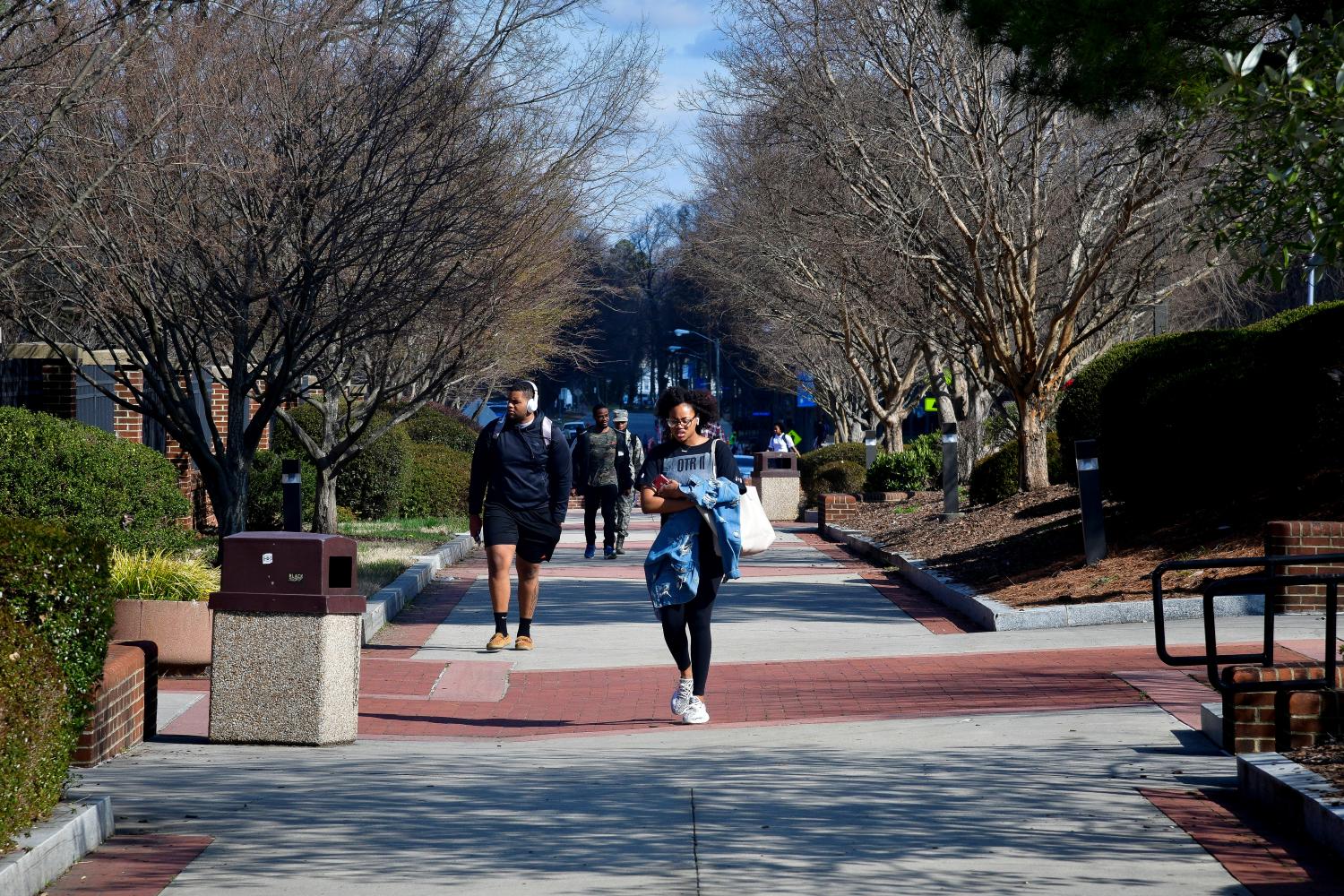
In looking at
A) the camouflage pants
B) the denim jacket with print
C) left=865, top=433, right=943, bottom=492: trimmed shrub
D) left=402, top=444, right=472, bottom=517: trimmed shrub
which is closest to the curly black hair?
the denim jacket with print

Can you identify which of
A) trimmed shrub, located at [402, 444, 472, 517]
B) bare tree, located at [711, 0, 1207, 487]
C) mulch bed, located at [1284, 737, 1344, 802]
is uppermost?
bare tree, located at [711, 0, 1207, 487]

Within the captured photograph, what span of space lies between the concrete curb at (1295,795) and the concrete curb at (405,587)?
626 centimetres

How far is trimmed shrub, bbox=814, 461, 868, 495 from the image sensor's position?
34250 mm

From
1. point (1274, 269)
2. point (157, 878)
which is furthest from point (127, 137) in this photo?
point (1274, 269)

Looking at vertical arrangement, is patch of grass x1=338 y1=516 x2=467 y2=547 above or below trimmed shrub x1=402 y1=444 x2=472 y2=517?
below

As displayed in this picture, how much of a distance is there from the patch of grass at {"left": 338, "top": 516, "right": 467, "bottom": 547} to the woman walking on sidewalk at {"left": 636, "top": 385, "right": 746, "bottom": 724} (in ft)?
37.7

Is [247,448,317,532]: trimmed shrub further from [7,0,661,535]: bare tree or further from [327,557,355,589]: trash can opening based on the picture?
[327,557,355,589]: trash can opening

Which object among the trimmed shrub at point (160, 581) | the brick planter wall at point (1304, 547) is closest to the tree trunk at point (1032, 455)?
the brick planter wall at point (1304, 547)

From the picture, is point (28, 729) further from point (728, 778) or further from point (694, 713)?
point (694, 713)

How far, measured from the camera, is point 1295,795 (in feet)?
18.9

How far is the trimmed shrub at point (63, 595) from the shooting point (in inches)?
243

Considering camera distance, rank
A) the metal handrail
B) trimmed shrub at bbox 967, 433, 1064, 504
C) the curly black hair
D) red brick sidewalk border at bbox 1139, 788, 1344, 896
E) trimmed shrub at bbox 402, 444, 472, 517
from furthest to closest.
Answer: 1. trimmed shrub at bbox 402, 444, 472, 517
2. trimmed shrub at bbox 967, 433, 1064, 504
3. the curly black hair
4. the metal handrail
5. red brick sidewalk border at bbox 1139, 788, 1344, 896

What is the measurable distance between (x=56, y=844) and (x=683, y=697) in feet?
12.7

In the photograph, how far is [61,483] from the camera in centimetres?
1246
